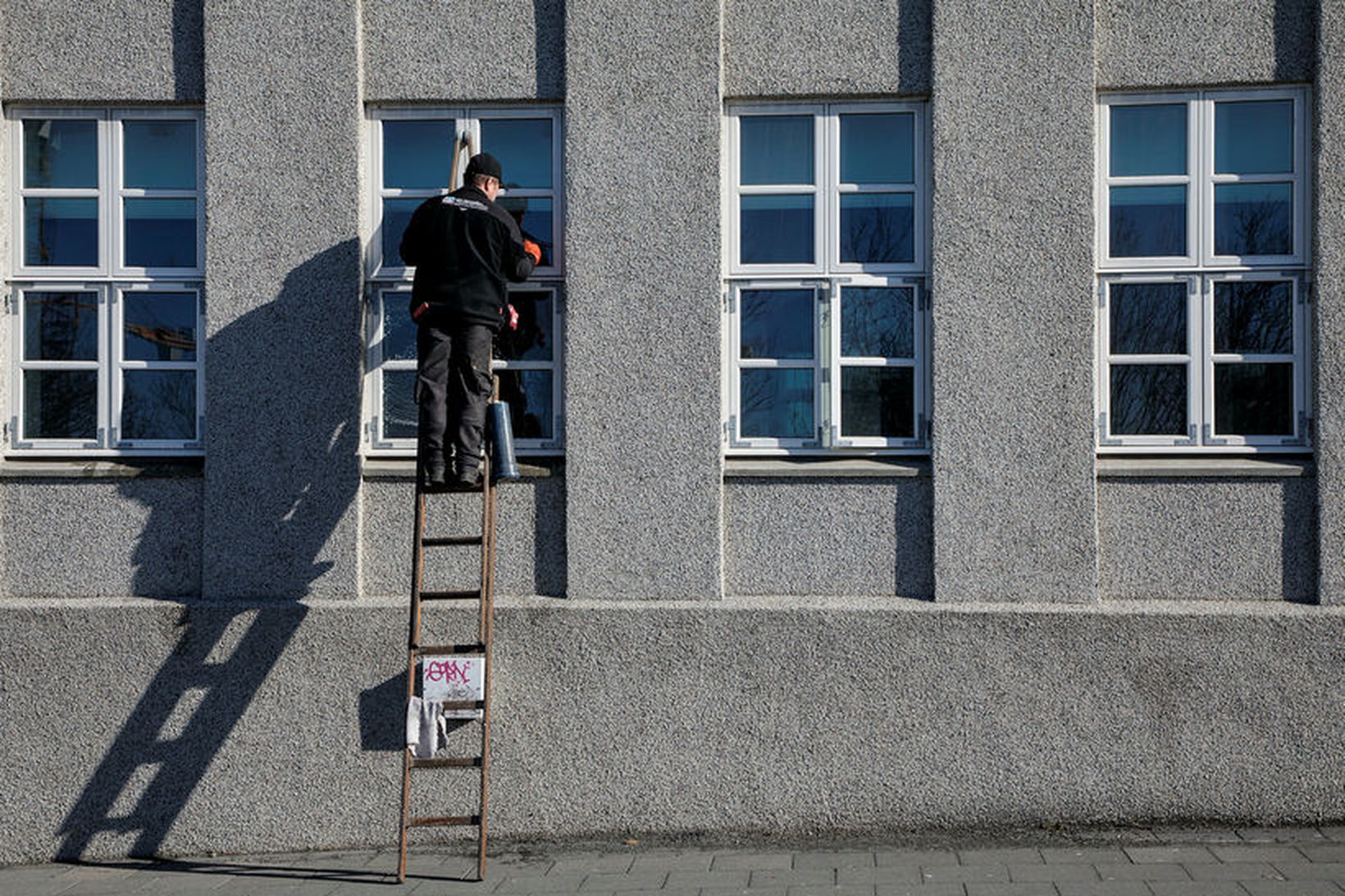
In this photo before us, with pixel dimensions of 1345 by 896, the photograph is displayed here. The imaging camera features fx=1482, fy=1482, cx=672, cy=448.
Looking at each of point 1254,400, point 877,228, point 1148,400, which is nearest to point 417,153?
point 877,228

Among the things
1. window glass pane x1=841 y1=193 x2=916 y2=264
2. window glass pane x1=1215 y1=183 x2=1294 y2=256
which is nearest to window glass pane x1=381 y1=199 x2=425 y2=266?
window glass pane x1=841 y1=193 x2=916 y2=264

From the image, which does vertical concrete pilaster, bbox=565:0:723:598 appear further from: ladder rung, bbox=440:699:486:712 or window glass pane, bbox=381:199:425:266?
window glass pane, bbox=381:199:425:266

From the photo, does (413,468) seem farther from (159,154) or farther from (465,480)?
(159,154)

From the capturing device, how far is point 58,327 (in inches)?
313

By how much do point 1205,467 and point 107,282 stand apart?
18.9 feet

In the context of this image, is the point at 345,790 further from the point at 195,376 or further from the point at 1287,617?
the point at 1287,617

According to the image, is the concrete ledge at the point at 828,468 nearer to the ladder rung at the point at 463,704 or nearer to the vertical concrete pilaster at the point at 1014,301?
the vertical concrete pilaster at the point at 1014,301

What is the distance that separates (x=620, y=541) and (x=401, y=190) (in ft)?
7.19

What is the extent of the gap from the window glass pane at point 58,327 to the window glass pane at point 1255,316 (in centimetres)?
588

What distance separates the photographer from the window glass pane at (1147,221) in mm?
7535

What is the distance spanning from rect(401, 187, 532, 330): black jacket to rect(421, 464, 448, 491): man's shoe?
724 mm

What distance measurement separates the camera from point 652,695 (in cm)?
743

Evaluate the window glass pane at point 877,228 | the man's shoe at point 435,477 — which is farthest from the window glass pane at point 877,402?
the man's shoe at point 435,477

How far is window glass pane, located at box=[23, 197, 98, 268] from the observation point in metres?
7.95
